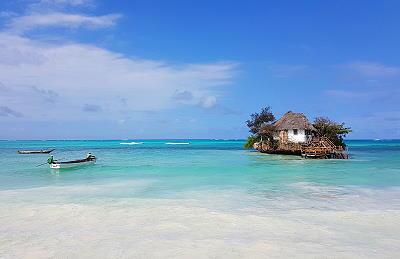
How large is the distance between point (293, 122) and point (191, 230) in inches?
1366

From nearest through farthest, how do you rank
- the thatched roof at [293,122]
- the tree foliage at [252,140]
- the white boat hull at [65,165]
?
the white boat hull at [65,165], the thatched roof at [293,122], the tree foliage at [252,140]

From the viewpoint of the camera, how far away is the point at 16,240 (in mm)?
8961

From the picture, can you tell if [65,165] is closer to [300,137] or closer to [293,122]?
[300,137]

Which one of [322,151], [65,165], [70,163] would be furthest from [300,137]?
[65,165]

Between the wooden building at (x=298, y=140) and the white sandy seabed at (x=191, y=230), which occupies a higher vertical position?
the wooden building at (x=298, y=140)

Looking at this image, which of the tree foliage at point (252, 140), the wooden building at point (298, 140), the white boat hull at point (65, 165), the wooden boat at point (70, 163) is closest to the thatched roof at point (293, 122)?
the wooden building at point (298, 140)

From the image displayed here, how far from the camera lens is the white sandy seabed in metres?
8.01

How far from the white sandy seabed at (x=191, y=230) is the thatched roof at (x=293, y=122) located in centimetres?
2915

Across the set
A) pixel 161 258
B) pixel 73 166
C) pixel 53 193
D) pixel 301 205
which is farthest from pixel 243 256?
pixel 73 166

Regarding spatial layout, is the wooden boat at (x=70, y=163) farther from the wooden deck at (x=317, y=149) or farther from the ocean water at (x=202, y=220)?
the wooden deck at (x=317, y=149)

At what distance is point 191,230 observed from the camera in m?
9.73

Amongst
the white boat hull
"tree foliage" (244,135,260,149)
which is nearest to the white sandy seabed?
the white boat hull

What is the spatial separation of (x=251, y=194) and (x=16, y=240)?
8.78 meters

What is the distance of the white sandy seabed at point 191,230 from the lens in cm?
801
